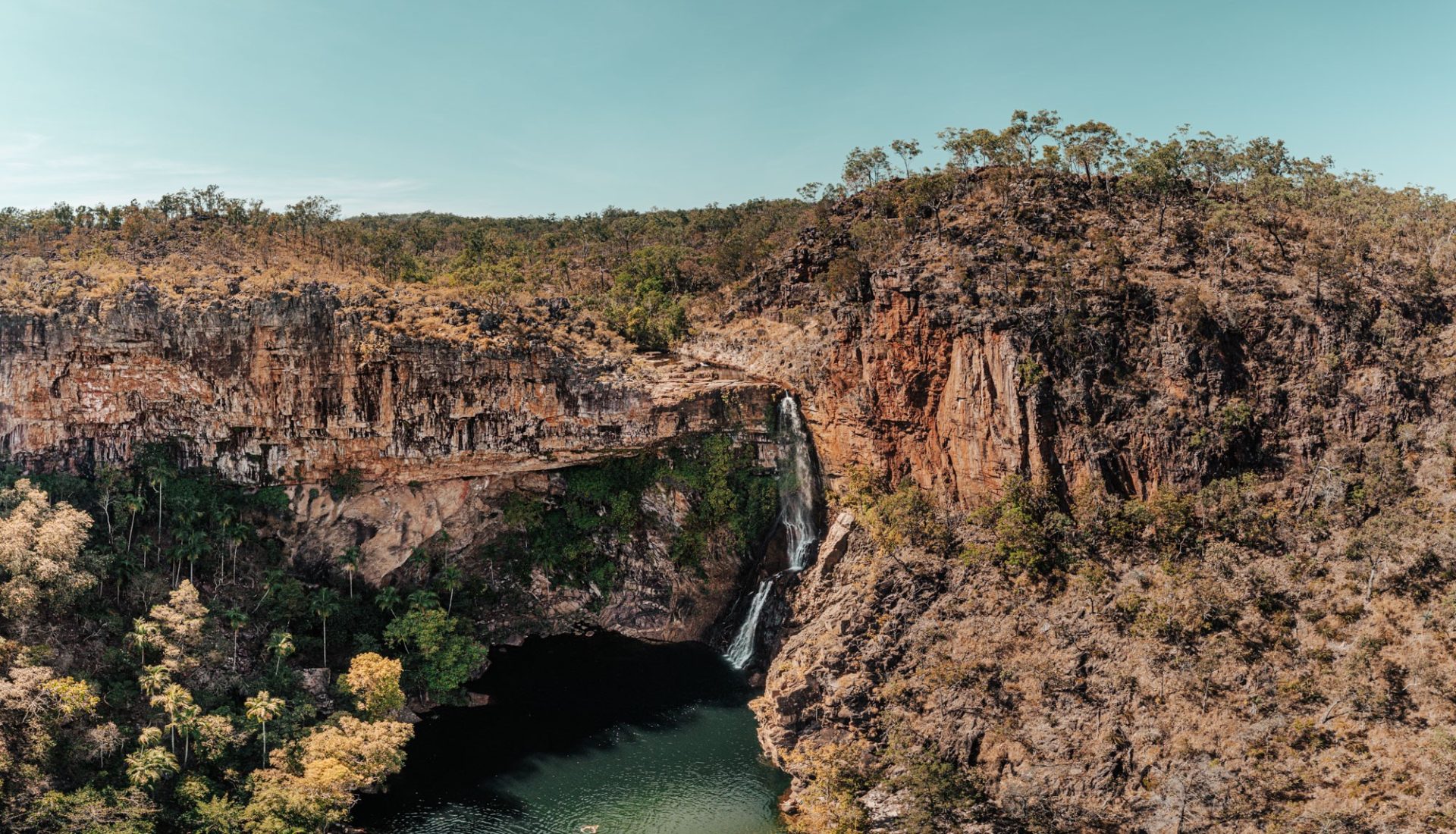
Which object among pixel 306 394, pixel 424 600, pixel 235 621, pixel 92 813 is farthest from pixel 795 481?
pixel 92 813

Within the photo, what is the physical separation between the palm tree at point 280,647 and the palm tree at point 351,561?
5790 millimetres

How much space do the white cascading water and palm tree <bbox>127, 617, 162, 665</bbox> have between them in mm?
25316

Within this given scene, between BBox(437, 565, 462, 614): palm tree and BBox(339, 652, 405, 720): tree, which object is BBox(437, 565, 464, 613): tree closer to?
BBox(437, 565, 462, 614): palm tree

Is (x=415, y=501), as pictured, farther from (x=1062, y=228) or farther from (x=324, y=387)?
(x=1062, y=228)

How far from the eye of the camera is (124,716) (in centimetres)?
3300

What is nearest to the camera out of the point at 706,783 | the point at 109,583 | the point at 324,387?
the point at 706,783

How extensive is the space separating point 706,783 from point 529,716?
33.3 ft

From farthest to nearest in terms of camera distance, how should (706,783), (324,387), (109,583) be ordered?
(324,387)
(109,583)
(706,783)

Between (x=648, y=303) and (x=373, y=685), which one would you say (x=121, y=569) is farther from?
(x=648, y=303)

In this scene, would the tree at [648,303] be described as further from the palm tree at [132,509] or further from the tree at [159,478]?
the palm tree at [132,509]

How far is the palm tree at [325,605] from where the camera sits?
40844mm

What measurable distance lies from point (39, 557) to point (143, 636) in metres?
5.23

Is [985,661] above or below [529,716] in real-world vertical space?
above

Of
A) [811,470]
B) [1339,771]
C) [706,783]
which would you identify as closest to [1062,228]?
[811,470]
